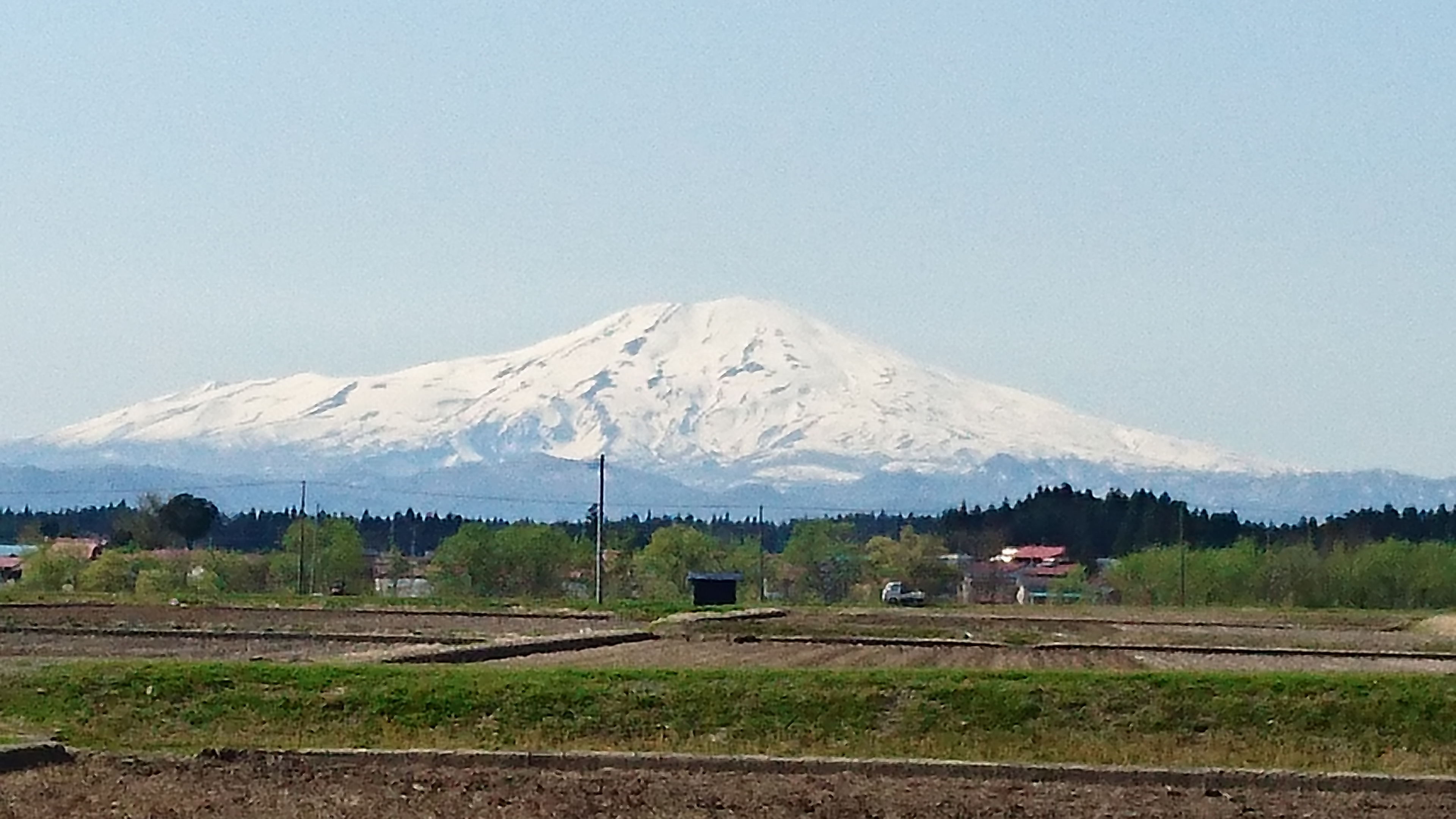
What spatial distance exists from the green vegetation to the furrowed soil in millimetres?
81790

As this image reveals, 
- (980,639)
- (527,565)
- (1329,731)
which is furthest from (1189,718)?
(527,565)

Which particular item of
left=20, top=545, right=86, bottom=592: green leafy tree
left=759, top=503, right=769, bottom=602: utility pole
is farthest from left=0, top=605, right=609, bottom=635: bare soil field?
left=20, top=545, right=86, bottom=592: green leafy tree

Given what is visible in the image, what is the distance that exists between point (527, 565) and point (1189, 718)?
327ft

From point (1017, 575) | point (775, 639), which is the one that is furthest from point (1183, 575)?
point (775, 639)

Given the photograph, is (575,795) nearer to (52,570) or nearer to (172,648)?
(172,648)

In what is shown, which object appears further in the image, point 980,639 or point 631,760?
point 980,639

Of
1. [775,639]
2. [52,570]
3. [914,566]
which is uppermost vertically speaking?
[914,566]

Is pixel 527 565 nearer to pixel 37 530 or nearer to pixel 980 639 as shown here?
pixel 37 530

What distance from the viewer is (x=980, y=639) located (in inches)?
1992

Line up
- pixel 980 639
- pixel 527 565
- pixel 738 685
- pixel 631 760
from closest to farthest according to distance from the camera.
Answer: pixel 631 760 < pixel 738 685 < pixel 980 639 < pixel 527 565

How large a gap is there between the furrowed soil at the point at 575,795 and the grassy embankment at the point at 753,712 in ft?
9.00

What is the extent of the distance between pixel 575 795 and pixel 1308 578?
94700 mm

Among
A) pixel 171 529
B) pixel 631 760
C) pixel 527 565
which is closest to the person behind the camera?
pixel 631 760

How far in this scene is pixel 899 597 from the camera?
104m
